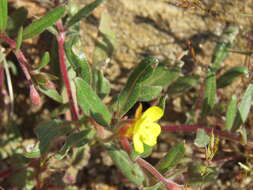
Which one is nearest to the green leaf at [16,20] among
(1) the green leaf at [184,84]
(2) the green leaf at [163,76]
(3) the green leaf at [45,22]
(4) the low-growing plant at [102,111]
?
(4) the low-growing plant at [102,111]

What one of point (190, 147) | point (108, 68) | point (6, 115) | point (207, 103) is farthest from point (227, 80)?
point (6, 115)

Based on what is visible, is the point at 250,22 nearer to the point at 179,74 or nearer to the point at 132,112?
the point at 179,74

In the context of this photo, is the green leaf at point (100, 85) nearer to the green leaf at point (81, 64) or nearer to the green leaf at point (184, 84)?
the green leaf at point (81, 64)

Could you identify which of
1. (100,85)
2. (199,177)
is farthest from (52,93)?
(199,177)

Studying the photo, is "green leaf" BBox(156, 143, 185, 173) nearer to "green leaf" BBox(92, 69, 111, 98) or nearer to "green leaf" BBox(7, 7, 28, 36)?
"green leaf" BBox(92, 69, 111, 98)

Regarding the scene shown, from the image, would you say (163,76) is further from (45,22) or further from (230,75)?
(45,22)

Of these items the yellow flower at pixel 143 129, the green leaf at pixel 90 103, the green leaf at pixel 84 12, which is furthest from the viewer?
the green leaf at pixel 84 12

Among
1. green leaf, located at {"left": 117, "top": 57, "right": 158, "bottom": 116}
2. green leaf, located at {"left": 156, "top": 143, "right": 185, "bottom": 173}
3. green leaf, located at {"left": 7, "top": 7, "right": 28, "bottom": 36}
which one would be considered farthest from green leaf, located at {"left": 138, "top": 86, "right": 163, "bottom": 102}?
green leaf, located at {"left": 7, "top": 7, "right": 28, "bottom": 36}
